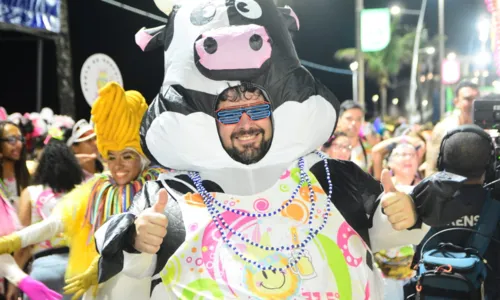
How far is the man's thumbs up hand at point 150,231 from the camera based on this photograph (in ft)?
6.76

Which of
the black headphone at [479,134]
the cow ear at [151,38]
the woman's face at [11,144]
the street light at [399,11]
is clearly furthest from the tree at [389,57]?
the cow ear at [151,38]

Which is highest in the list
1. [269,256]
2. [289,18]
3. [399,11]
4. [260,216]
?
[399,11]

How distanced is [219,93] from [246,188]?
36cm

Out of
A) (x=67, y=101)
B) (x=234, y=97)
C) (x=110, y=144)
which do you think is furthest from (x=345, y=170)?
(x=67, y=101)

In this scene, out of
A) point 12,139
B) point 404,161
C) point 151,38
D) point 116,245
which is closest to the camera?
point 116,245

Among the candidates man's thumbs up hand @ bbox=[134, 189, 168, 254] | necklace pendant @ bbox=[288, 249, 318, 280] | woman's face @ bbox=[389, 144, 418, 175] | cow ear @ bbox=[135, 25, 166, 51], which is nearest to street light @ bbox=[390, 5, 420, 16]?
woman's face @ bbox=[389, 144, 418, 175]

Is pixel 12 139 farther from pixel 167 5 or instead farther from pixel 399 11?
pixel 399 11

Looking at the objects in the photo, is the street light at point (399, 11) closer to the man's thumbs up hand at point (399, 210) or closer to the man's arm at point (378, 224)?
the man's arm at point (378, 224)

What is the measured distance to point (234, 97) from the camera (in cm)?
227

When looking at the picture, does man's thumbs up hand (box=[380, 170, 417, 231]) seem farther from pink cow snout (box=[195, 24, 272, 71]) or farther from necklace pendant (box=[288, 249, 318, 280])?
pink cow snout (box=[195, 24, 272, 71])

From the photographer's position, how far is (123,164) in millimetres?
3357

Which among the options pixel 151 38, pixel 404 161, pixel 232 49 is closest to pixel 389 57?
pixel 404 161

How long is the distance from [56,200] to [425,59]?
4205 cm

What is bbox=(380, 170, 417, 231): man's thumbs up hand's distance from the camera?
2.17 m
